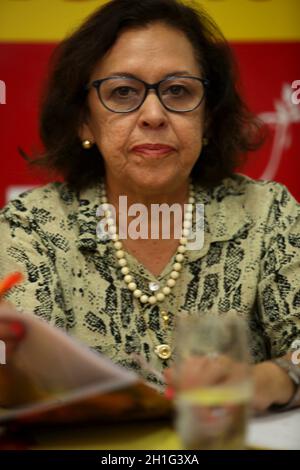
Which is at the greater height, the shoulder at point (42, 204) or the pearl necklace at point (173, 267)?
the shoulder at point (42, 204)

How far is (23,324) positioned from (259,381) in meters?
0.55

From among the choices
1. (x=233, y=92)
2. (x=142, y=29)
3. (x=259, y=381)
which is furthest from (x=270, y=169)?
(x=259, y=381)

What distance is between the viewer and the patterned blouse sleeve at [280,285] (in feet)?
5.36

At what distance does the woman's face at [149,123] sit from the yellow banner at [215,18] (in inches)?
25.9

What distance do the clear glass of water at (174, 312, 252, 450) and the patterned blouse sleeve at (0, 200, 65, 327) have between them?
78cm

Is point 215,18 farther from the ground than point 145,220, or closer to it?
farther from the ground

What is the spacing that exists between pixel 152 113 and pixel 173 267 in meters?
0.39

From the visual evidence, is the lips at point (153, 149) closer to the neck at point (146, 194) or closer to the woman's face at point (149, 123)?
the woman's face at point (149, 123)

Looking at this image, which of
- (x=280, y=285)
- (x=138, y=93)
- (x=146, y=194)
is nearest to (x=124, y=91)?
(x=138, y=93)

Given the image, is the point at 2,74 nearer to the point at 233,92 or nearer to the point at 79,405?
the point at 233,92

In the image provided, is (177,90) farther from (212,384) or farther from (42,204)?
(212,384)

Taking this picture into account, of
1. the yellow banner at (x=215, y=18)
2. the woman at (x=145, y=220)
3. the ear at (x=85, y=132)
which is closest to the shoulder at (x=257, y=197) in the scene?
the woman at (x=145, y=220)

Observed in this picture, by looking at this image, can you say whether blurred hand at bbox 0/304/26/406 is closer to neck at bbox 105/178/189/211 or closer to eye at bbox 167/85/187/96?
neck at bbox 105/178/189/211

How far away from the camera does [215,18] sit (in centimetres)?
235
